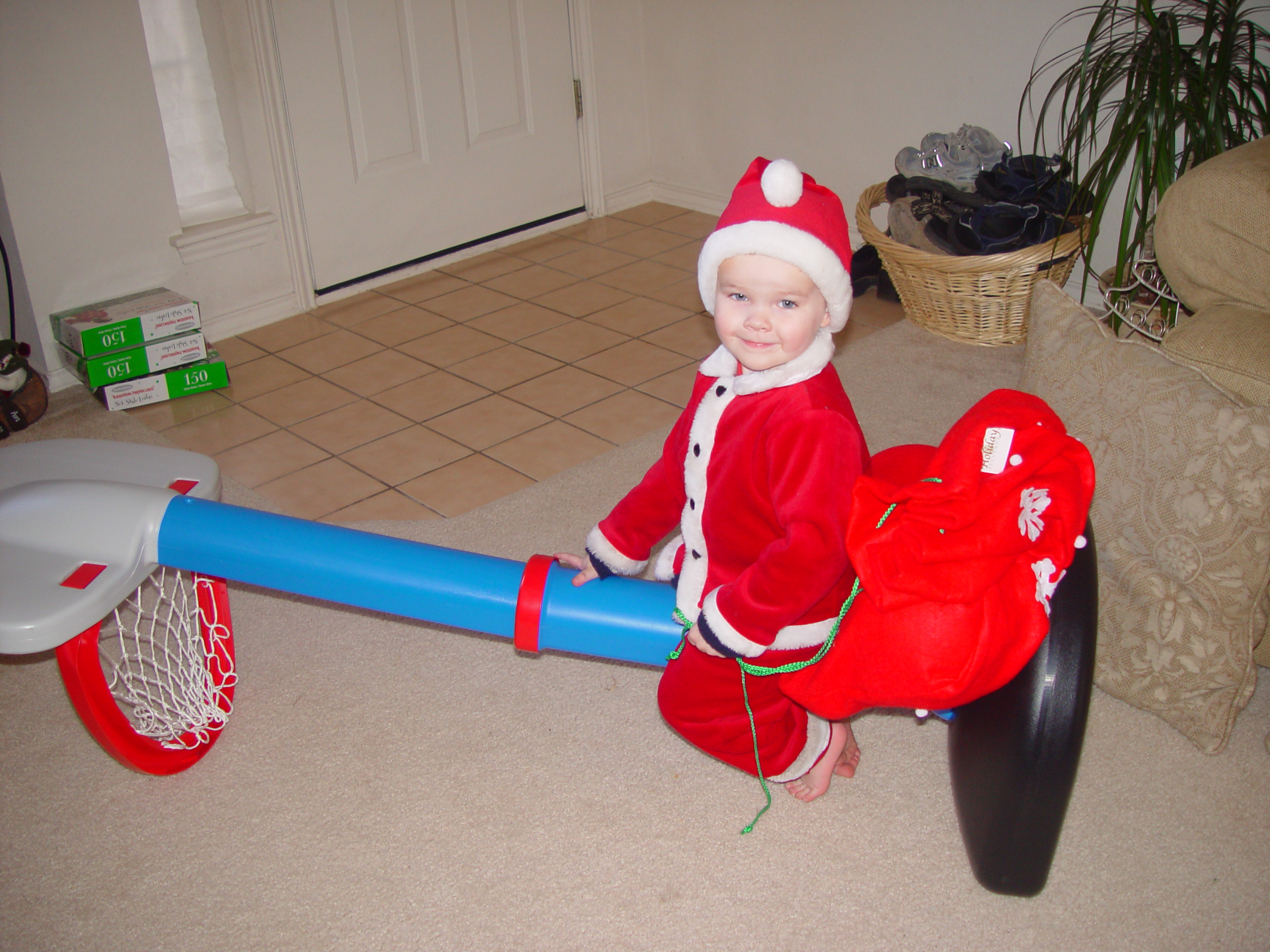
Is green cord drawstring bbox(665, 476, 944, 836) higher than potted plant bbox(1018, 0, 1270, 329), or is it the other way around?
potted plant bbox(1018, 0, 1270, 329)

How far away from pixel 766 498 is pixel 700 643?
0.57 feet

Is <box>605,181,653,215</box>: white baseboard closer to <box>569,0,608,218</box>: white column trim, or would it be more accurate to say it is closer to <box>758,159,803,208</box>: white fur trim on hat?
<box>569,0,608,218</box>: white column trim

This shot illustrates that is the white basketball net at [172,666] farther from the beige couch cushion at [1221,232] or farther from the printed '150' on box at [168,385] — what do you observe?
the beige couch cushion at [1221,232]

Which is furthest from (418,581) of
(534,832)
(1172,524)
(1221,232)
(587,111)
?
(587,111)

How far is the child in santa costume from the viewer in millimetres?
1092

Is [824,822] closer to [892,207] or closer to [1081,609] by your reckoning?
[1081,609]

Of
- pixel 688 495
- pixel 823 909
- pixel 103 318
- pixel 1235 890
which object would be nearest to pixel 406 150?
pixel 103 318

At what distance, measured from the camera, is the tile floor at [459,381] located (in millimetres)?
2172

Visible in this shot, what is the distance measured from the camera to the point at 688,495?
121 cm

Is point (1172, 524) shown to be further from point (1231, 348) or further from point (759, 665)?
point (759, 665)

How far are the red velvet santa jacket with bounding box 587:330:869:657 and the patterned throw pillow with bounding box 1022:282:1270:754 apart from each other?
18.1 inches

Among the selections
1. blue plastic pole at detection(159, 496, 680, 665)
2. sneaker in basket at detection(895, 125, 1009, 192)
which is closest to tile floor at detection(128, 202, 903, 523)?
sneaker in basket at detection(895, 125, 1009, 192)

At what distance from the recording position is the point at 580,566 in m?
1.33

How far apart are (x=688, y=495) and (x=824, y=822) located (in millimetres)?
466
